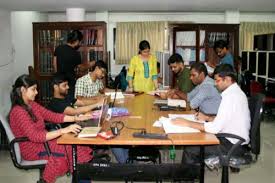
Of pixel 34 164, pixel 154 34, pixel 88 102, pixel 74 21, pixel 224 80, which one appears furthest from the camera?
pixel 154 34

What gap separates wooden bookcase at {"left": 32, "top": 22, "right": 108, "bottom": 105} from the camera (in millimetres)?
6133

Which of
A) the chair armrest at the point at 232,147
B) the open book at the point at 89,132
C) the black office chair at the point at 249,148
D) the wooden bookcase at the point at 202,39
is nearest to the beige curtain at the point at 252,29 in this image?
the wooden bookcase at the point at 202,39

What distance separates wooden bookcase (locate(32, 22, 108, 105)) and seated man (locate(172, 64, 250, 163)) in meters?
3.52

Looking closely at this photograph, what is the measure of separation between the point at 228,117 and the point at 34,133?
146 centimetres

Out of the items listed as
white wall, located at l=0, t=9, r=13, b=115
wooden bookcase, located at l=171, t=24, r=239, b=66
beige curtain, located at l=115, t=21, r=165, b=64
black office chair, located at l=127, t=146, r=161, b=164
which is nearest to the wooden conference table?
black office chair, located at l=127, t=146, r=161, b=164

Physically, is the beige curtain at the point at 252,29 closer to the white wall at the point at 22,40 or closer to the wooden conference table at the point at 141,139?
the white wall at the point at 22,40

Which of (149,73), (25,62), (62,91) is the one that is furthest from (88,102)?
(25,62)

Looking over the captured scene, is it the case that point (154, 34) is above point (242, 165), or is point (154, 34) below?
above

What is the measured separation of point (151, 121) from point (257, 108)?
88 centimetres

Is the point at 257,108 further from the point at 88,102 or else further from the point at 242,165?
the point at 88,102

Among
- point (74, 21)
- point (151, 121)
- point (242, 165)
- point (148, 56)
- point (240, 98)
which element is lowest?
point (242, 165)

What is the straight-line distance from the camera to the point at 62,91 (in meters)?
3.57

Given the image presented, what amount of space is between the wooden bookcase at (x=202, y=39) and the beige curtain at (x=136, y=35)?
2726 mm

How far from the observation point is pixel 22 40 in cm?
831
